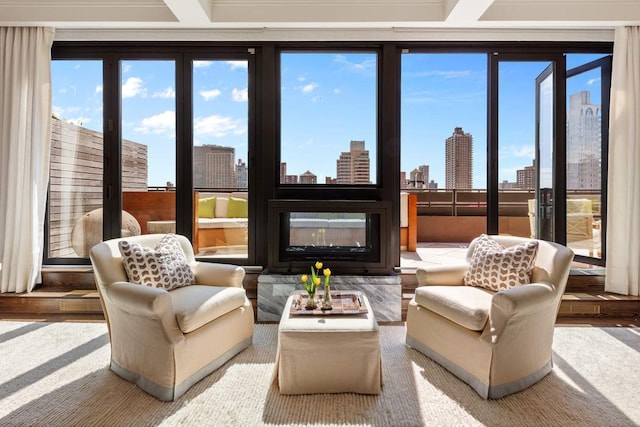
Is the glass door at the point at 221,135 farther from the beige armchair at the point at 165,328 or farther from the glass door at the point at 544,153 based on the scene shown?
the glass door at the point at 544,153

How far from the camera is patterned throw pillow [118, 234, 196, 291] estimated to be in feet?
8.01

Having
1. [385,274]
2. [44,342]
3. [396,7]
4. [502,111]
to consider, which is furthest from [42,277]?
[502,111]

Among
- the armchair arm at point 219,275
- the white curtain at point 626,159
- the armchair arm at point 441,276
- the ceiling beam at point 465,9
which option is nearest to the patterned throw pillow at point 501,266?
the armchair arm at point 441,276

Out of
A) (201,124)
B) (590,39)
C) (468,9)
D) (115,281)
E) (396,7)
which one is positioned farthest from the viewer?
(201,124)

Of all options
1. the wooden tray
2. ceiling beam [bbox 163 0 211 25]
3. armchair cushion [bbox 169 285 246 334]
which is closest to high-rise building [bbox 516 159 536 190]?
the wooden tray

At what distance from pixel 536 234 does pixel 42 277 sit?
5.30m

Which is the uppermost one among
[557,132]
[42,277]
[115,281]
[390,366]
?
[557,132]

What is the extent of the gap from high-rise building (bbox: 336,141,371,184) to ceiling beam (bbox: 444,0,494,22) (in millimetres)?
1426

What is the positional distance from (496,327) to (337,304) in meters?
0.96

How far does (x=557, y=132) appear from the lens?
12.5ft

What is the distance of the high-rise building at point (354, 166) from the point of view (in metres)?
3.89

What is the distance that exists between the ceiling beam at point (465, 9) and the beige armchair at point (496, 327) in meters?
2.08

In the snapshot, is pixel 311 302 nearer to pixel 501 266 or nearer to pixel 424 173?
pixel 501 266

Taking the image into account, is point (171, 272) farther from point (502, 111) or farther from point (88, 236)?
point (502, 111)
